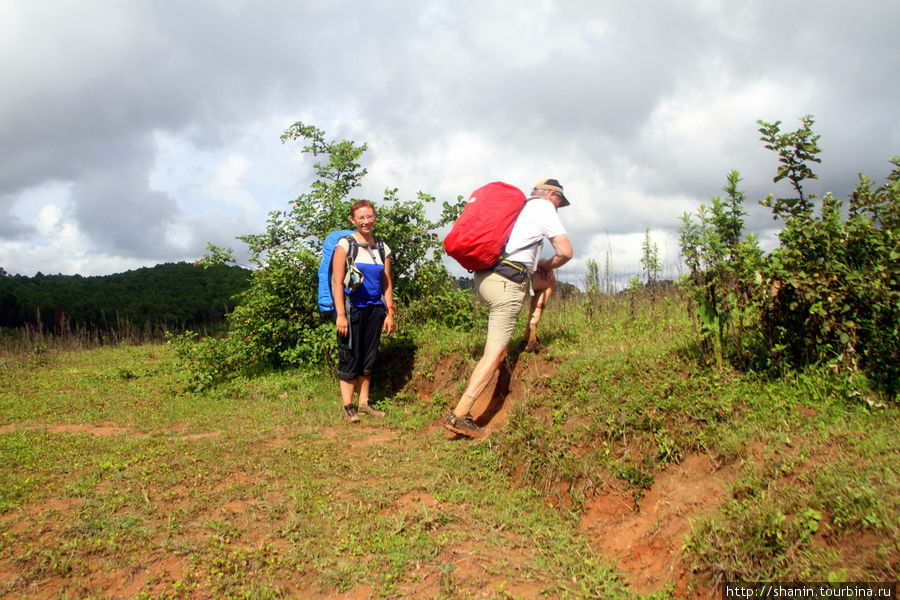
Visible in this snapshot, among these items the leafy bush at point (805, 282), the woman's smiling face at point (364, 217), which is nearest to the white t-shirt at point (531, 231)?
the leafy bush at point (805, 282)

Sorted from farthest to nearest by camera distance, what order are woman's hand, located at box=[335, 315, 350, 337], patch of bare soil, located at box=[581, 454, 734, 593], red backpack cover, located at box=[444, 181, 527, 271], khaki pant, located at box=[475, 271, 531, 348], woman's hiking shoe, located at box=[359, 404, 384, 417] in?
woman's hiking shoe, located at box=[359, 404, 384, 417], woman's hand, located at box=[335, 315, 350, 337], khaki pant, located at box=[475, 271, 531, 348], red backpack cover, located at box=[444, 181, 527, 271], patch of bare soil, located at box=[581, 454, 734, 593]

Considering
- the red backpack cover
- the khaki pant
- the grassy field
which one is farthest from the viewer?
the khaki pant

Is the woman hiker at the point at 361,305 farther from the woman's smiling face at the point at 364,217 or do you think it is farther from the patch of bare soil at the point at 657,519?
the patch of bare soil at the point at 657,519

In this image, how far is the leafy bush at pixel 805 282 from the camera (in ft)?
11.5

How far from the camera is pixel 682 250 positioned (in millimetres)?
4395

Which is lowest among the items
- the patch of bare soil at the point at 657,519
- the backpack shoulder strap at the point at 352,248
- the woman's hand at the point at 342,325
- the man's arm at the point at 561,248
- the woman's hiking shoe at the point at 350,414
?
the patch of bare soil at the point at 657,519

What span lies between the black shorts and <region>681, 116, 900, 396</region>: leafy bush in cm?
308

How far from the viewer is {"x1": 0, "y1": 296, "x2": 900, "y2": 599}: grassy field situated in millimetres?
2744

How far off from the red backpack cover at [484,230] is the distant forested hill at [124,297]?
2044cm

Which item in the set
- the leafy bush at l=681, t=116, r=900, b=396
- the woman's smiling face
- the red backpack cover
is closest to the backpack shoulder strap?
the woman's smiling face

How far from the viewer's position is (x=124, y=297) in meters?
25.2

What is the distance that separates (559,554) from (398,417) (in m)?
2.93

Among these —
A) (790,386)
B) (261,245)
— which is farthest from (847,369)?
(261,245)

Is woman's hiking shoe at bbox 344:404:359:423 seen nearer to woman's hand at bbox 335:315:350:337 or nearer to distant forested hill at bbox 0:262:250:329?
woman's hand at bbox 335:315:350:337
